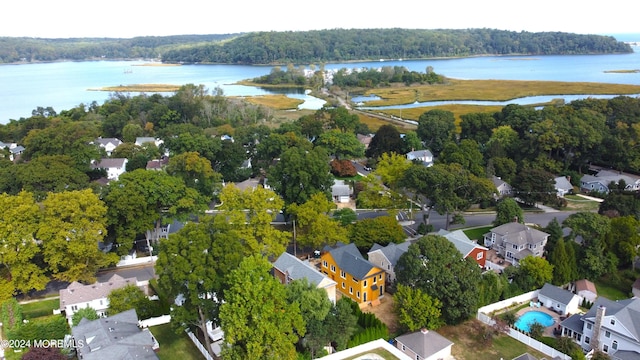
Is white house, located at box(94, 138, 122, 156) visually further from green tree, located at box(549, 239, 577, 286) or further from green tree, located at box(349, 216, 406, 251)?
green tree, located at box(549, 239, 577, 286)

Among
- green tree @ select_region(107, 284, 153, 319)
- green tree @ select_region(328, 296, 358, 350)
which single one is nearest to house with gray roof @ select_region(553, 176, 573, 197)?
green tree @ select_region(328, 296, 358, 350)

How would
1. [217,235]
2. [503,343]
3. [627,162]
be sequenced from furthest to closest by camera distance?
1. [627,162]
2. [503,343]
3. [217,235]

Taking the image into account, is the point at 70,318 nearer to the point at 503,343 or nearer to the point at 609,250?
the point at 503,343

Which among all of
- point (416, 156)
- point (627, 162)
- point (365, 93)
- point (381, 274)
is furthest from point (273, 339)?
point (365, 93)

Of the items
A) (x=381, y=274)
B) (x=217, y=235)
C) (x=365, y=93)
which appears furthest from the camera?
(x=365, y=93)

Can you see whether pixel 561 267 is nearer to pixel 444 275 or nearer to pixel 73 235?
pixel 444 275

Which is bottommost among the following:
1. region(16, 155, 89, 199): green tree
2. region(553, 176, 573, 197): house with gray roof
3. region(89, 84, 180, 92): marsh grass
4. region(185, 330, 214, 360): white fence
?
region(185, 330, 214, 360): white fence
